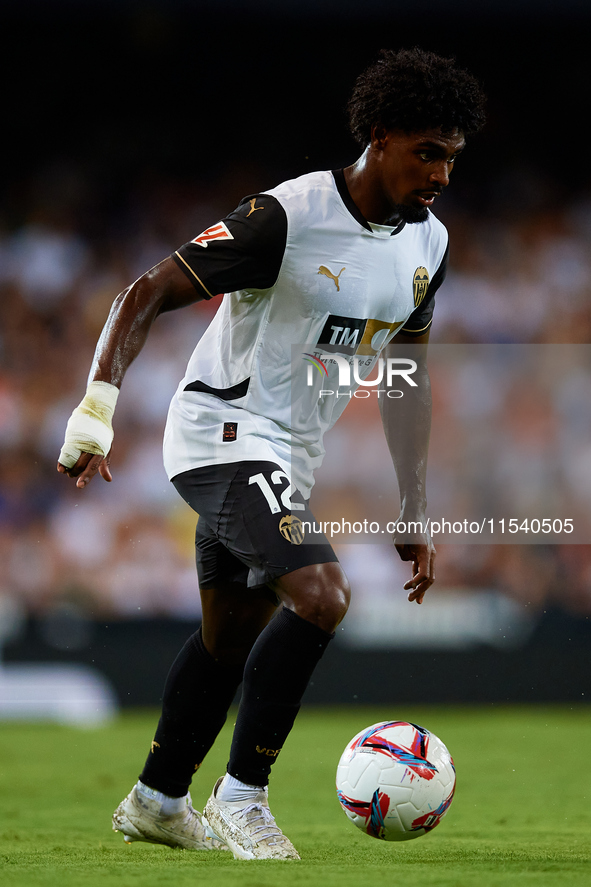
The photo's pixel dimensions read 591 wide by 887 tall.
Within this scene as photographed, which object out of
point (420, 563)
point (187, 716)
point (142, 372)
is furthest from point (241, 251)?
point (142, 372)

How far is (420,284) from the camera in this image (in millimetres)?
3688

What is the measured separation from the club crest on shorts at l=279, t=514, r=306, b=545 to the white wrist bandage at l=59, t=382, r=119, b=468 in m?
0.56

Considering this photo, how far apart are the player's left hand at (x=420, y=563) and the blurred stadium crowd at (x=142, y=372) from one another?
17.7 ft

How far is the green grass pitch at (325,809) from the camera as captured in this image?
2.73 meters

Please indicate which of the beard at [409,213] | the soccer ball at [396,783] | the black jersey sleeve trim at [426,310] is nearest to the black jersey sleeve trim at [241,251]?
the beard at [409,213]

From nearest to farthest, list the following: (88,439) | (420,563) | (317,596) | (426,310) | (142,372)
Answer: (88,439), (317,596), (420,563), (426,310), (142,372)

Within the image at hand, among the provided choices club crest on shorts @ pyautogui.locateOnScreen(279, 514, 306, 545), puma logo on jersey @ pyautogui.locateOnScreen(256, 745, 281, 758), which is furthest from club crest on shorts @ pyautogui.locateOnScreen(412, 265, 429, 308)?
puma logo on jersey @ pyautogui.locateOnScreen(256, 745, 281, 758)

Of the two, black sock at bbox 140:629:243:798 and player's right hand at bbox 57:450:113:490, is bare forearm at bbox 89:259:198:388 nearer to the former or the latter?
player's right hand at bbox 57:450:113:490

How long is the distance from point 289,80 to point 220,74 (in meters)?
0.80

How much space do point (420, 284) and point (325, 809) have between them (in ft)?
7.86

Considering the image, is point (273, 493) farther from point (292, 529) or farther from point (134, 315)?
point (134, 315)

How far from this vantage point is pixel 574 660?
883 centimetres

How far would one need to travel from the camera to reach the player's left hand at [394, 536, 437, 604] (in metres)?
3.73

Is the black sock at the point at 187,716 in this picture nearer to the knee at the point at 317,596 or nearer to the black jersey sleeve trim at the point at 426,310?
the knee at the point at 317,596
